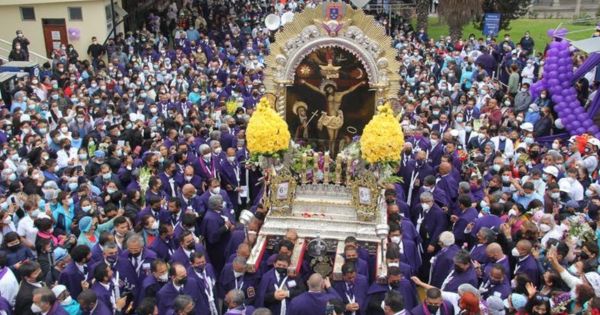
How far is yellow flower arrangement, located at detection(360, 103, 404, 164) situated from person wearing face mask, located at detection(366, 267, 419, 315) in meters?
2.64

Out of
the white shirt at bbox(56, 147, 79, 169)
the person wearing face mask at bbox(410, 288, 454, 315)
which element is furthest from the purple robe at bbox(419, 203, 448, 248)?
the white shirt at bbox(56, 147, 79, 169)

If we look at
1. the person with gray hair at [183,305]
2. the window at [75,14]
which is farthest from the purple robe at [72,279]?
the window at [75,14]

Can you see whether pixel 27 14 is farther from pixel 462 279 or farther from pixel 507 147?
pixel 462 279

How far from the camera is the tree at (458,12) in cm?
2627

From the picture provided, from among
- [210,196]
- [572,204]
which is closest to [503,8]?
[572,204]

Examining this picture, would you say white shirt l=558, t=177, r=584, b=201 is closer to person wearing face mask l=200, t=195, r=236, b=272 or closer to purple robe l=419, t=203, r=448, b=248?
purple robe l=419, t=203, r=448, b=248

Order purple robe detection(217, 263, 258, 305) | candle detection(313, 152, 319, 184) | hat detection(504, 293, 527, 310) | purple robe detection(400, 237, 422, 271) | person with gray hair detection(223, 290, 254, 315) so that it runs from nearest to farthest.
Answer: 1. person with gray hair detection(223, 290, 254, 315)
2. hat detection(504, 293, 527, 310)
3. purple robe detection(217, 263, 258, 305)
4. purple robe detection(400, 237, 422, 271)
5. candle detection(313, 152, 319, 184)

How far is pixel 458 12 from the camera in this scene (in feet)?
86.8

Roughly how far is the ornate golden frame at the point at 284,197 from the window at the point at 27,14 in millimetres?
16881

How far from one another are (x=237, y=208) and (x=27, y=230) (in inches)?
181

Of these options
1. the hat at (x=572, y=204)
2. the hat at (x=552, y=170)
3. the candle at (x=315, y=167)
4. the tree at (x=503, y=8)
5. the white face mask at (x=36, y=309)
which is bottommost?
the hat at (x=572, y=204)

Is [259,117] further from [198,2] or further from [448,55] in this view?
[198,2]

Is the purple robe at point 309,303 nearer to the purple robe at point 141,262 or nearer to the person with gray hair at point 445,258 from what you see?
the purple robe at point 141,262

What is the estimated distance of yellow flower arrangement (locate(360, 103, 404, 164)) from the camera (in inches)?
396
